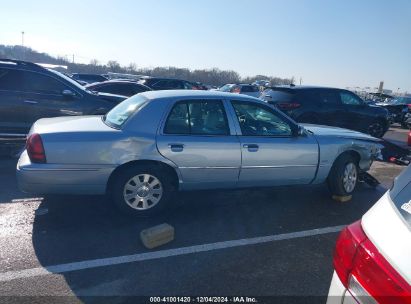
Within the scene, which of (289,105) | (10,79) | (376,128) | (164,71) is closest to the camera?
(10,79)

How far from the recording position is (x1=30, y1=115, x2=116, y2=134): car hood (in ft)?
13.5

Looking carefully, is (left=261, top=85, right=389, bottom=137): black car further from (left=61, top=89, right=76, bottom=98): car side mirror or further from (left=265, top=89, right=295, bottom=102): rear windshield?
(left=61, top=89, right=76, bottom=98): car side mirror

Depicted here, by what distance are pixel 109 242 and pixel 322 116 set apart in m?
8.17

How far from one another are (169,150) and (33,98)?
4206 mm

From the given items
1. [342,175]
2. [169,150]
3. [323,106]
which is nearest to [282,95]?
[323,106]

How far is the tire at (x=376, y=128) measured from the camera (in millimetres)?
12025

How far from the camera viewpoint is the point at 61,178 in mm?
3988

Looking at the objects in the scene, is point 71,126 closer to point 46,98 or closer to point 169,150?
point 169,150

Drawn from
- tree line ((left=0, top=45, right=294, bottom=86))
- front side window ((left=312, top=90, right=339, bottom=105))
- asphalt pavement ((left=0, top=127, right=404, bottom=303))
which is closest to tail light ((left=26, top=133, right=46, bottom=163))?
asphalt pavement ((left=0, top=127, right=404, bottom=303))

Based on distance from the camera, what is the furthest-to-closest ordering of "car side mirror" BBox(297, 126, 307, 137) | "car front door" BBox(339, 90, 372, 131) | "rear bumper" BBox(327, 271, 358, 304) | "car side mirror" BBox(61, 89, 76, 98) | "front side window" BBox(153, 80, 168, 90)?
"front side window" BBox(153, 80, 168, 90) → "car front door" BBox(339, 90, 372, 131) → "car side mirror" BBox(61, 89, 76, 98) → "car side mirror" BBox(297, 126, 307, 137) → "rear bumper" BBox(327, 271, 358, 304)

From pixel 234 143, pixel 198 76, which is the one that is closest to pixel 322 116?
pixel 234 143

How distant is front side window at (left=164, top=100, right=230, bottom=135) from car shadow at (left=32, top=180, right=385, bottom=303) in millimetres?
1091

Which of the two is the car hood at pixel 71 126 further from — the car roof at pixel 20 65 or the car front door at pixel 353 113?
the car front door at pixel 353 113

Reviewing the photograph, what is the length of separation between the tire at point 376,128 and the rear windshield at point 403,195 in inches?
442
